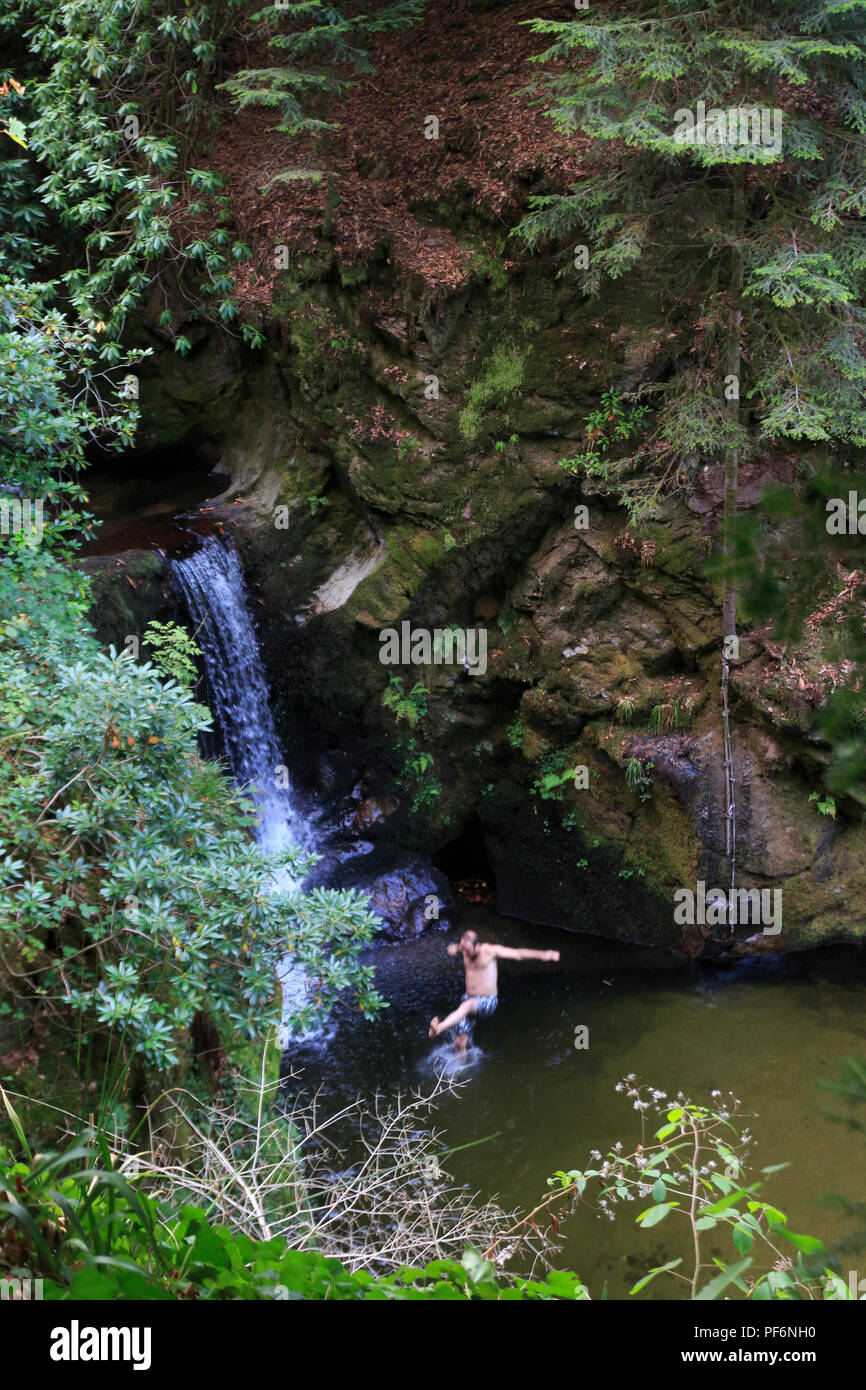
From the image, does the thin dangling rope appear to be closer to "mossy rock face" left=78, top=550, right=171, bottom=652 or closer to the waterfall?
the waterfall

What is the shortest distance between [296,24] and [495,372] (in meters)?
5.04

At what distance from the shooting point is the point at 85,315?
6.00 meters

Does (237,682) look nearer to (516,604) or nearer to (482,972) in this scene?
(516,604)

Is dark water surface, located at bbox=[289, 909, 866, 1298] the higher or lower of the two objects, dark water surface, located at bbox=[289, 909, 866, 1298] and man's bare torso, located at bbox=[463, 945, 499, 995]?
the lower

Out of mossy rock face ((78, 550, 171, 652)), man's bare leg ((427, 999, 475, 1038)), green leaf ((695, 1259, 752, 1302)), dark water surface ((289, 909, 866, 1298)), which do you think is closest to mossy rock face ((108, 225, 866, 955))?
mossy rock face ((78, 550, 171, 652))

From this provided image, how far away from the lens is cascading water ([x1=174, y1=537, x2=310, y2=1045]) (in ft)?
27.0

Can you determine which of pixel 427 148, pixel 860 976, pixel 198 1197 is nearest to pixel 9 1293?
pixel 198 1197

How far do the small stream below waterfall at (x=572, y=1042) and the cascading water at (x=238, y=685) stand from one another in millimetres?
17

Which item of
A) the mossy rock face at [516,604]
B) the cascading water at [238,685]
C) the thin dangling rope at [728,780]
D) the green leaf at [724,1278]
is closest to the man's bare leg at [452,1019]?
the mossy rock face at [516,604]

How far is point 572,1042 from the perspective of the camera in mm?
7145

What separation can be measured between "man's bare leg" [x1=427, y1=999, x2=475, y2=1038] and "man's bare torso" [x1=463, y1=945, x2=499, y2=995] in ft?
0.42

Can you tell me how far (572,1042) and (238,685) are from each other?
462cm

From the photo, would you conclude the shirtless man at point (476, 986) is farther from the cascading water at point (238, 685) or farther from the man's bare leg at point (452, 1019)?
the cascading water at point (238, 685)

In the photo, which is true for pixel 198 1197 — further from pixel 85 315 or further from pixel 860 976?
pixel 860 976
